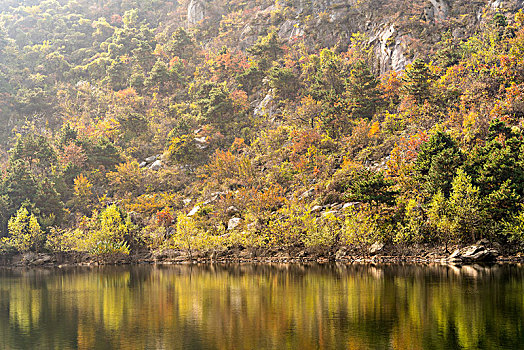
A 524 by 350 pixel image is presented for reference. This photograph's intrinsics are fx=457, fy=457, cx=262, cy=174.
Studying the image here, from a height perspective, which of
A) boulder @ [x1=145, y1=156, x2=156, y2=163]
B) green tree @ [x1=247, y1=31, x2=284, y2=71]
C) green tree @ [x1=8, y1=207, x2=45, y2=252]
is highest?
green tree @ [x1=247, y1=31, x2=284, y2=71]

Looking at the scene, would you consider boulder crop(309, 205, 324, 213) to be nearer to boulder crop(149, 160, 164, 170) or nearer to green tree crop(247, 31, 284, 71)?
boulder crop(149, 160, 164, 170)

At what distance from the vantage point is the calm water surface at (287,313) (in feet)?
61.3

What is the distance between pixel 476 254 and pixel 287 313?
29589 mm

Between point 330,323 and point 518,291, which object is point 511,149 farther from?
point 330,323

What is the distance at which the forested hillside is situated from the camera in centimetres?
5156

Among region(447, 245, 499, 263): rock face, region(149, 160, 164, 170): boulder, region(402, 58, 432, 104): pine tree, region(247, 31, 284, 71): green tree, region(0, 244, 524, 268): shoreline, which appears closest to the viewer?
region(447, 245, 499, 263): rock face

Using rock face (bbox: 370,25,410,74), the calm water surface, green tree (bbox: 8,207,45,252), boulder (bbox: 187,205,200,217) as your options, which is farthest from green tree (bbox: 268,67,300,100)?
the calm water surface

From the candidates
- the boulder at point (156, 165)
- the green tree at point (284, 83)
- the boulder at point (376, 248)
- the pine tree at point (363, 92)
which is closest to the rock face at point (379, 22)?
the green tree at point (284, 83)

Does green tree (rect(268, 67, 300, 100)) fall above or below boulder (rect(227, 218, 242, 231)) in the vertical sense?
above

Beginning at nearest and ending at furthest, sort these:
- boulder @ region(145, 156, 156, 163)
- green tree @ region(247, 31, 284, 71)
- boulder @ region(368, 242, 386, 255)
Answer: boulder @ region(368, 242, 386, 255), boulder @ region(145, 156, 156, 163), green tree @ region(247, 31, 284, 71)

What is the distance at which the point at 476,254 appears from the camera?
46125 mm

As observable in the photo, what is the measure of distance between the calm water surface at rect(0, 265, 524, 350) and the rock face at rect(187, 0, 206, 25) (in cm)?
10290

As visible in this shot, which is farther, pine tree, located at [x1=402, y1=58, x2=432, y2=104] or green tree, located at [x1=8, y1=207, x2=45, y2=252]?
green tree, located at [x1=8, y1=207, x2=45, y2=252]

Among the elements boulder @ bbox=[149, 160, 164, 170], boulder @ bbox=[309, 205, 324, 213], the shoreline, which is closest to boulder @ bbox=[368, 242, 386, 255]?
the shoreline
